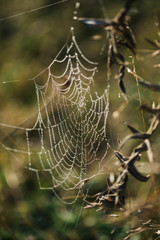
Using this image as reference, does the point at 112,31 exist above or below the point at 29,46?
below

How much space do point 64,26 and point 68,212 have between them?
91.8 inches

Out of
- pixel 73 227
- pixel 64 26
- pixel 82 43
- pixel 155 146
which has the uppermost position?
pixel 64 26

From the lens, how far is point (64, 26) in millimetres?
3676

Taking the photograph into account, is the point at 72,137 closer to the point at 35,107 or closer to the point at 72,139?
the point at 72,139

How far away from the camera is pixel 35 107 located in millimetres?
2865

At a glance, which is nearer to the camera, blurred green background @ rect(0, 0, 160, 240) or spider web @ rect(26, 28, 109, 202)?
blurred green background @ rect(0, 0, 160, 240)

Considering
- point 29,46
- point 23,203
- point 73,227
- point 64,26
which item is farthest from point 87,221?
point 64,26

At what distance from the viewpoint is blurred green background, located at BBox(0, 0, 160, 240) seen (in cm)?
153

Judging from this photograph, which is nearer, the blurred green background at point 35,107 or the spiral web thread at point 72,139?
the blurred green background at point 35,107

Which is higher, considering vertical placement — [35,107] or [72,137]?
[35,107]

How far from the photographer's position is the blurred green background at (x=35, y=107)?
153cm

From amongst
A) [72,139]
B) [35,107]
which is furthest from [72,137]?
[35,107]

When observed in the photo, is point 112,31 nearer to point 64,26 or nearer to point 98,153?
point 98,153

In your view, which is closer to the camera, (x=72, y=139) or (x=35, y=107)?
(x=72, y=139)
